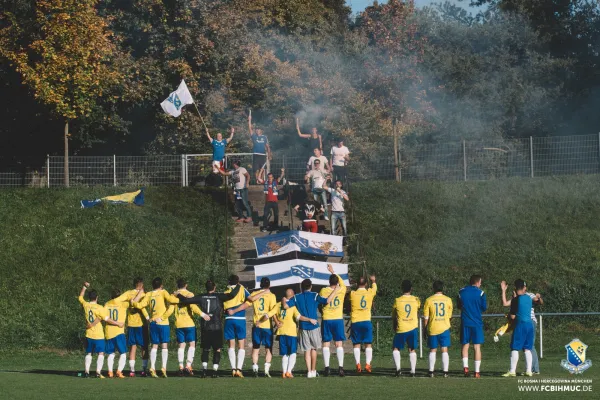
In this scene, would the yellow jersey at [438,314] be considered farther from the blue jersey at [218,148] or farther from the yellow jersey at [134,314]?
the blue jersey at [218,148]

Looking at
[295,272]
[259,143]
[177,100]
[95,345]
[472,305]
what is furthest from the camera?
[177,100]

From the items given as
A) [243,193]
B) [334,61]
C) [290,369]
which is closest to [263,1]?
[334,61]

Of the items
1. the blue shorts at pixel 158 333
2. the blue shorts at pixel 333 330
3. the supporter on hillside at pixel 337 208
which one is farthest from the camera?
the supporter on hillside at pixel 337 208

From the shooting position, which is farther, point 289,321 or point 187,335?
point 187,335

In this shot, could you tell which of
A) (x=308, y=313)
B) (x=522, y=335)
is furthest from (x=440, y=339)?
(x=308, y=313)

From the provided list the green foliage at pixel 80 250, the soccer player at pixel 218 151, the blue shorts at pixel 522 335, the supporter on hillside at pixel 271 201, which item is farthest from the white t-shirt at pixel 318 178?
the blue shorts at pixel 522 335

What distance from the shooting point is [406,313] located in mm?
21953

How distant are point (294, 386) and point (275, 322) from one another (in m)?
2.42

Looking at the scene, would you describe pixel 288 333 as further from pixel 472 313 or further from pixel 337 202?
pixel 337 202

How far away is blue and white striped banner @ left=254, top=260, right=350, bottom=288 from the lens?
30172mm

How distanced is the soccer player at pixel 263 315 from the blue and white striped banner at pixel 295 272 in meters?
7.46

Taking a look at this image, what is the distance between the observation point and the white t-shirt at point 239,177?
34.2m

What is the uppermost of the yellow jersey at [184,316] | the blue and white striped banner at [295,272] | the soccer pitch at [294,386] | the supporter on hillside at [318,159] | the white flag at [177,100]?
the white flag at [177,100]

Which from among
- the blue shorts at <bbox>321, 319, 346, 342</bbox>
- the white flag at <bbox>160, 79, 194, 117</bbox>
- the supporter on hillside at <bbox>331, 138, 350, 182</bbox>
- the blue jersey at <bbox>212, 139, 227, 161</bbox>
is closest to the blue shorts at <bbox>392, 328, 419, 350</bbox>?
the blue shorts at <bbox>321, 319, 346, 342</bbox>
